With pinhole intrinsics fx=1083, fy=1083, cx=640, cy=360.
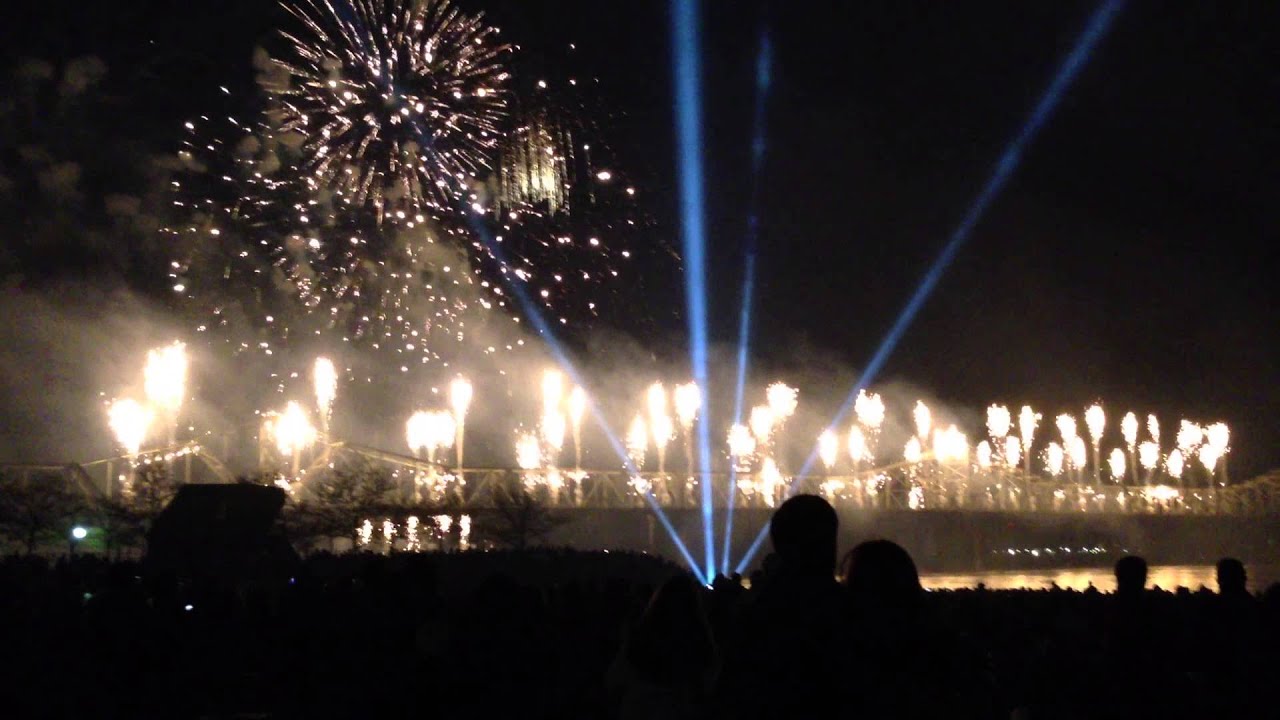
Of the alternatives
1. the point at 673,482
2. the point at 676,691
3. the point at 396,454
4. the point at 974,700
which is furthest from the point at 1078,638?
the point at 673,482

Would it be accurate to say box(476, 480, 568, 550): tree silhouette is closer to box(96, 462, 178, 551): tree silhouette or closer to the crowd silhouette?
box(96, 462, 178, 551): tree silhouette

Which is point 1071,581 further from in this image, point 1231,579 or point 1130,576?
point 1130,576

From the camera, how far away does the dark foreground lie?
3.42 m

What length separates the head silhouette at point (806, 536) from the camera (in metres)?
3.68

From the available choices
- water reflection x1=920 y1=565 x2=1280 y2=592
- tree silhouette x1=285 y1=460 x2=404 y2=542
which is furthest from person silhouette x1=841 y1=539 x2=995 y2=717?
tree silhouette x1=285 y1=460 x2=404 y2=542

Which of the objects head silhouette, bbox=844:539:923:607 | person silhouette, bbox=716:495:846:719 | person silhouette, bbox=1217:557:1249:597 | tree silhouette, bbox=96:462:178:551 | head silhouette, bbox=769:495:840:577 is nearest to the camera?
person silhouette, bbox=716:495:846:719

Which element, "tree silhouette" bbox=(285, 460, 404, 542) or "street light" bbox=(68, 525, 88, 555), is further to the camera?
"tree silhouette" bbox=(285, 460, 404, 542)

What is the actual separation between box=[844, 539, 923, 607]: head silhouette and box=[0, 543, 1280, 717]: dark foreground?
14mm

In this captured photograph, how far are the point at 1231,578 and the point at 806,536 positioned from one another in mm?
6627

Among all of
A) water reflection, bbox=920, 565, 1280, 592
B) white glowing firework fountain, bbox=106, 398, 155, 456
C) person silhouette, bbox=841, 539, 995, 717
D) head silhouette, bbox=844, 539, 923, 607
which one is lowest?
water reflection, bbox=920, 565, 1280, 592

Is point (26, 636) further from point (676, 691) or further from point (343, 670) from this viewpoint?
point (676, 691)

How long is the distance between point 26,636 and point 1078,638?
32.5 feet

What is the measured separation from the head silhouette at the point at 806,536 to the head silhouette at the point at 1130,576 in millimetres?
4056

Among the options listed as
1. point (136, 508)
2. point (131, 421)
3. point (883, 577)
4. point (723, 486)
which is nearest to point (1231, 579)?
point (883, 577)
